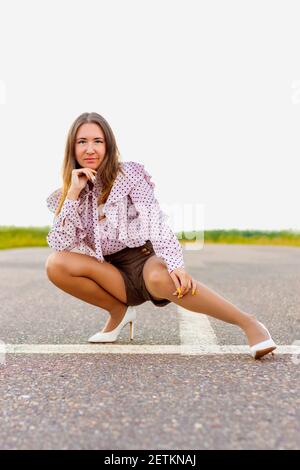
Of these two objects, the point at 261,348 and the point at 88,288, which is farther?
the point at 88,288

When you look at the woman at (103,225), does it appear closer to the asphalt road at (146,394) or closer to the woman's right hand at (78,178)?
the woman's right hand at (78,178)

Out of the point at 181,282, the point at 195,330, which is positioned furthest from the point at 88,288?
the point at 195,330

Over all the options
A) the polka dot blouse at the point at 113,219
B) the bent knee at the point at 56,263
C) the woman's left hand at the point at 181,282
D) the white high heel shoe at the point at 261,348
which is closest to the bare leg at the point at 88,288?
the bent knee at the point at 56,263

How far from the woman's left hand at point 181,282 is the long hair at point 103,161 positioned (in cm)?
61

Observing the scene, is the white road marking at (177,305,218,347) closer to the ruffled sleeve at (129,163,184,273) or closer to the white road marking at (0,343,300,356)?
the white road marking at (0,343,300,356)

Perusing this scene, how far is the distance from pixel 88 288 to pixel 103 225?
13.3 inches

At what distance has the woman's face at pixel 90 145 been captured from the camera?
3445mm

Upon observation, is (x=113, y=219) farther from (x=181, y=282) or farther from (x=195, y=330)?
(x=195, y=330)

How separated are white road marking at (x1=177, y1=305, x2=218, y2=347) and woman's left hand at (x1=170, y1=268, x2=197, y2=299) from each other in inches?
18.4

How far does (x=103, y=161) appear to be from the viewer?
346 cm

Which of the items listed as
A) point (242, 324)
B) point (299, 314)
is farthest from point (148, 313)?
point (242, 324)

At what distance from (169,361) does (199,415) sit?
0.89 m

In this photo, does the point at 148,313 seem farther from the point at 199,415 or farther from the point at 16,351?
the point at 199,415

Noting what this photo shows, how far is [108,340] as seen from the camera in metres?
3.59
